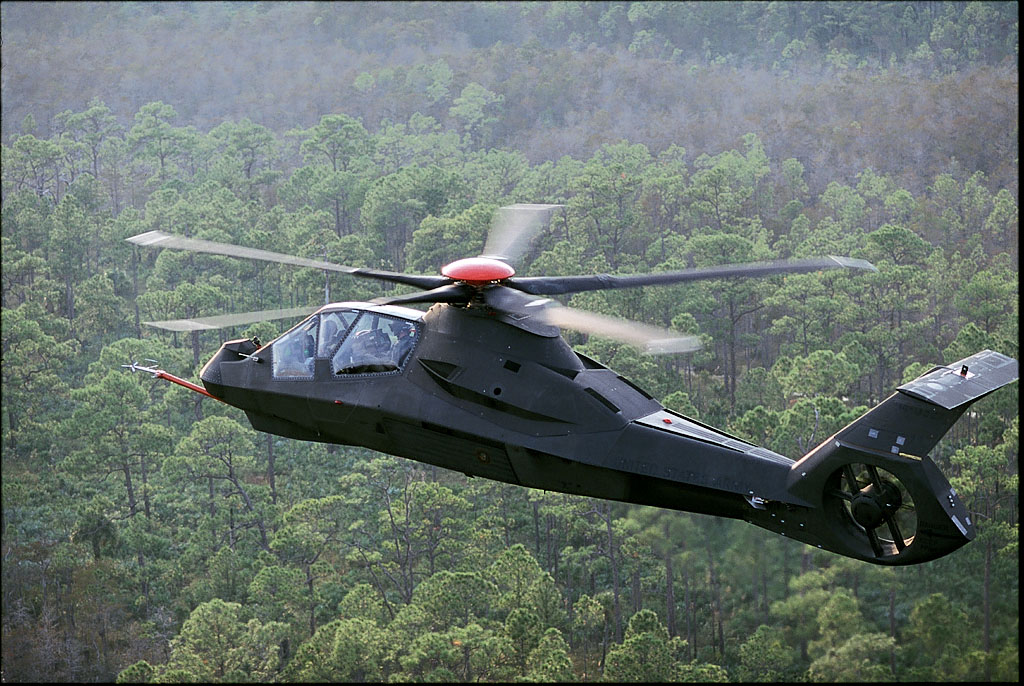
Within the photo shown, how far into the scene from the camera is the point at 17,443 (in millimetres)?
49375

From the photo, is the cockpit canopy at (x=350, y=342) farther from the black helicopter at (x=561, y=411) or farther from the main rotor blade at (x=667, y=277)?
the main rotor blade at (x=667, y=277)

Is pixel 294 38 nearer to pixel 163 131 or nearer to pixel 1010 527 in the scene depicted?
pixel 163 131

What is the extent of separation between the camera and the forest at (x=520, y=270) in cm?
3322

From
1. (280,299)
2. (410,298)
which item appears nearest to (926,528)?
(410,298)

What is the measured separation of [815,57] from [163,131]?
184 ft

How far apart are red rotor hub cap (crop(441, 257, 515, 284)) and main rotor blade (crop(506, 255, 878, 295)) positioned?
0.62 meters

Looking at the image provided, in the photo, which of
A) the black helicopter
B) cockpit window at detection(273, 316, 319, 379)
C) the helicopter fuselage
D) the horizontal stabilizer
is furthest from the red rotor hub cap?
the horizontal stabilizer

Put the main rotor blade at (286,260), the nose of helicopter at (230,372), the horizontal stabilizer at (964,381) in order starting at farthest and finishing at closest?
1. the nose of helicopter at (230,372)
2. the main rotor blade at (286,260)
3. the horizontal stabilizer at (964,381)

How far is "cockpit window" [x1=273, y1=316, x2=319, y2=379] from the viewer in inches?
763

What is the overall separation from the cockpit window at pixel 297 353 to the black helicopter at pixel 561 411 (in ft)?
0.10

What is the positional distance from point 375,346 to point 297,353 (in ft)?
5.25

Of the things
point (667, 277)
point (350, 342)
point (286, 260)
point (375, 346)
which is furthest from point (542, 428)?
point (286, 260)

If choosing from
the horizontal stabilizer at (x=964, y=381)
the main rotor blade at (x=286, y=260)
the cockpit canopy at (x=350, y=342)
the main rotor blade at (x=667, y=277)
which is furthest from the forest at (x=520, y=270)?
the main rotor blade at (x=286, y=260)

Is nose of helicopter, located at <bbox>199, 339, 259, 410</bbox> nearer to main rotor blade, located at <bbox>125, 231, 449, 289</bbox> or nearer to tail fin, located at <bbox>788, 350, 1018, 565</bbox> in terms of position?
main rotor blade, located at <bbox>125, 231, 449, 289</bbox>
